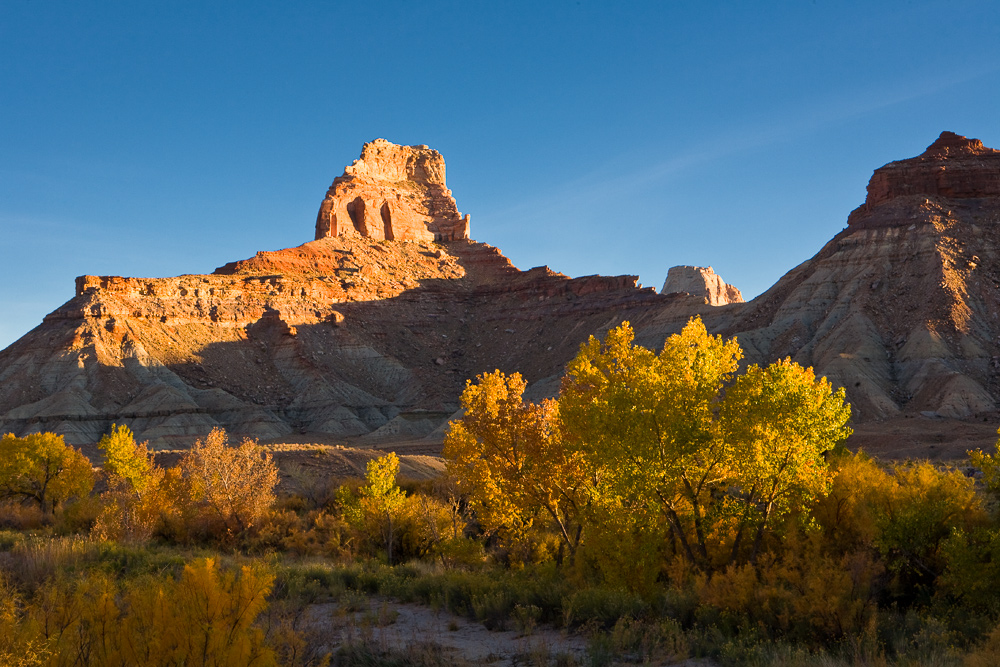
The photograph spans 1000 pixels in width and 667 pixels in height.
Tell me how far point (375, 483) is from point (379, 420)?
6052cm

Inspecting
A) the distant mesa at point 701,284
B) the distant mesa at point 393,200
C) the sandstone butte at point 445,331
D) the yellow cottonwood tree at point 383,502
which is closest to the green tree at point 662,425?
the yellow cottonwood tree at point 383,502

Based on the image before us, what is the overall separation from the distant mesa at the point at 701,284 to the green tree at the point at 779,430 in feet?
474

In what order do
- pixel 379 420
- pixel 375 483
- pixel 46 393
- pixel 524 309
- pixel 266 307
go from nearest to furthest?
pixel 375 483
pixel 46 393
pixel 379 420
pixel 266 307
pixel 524 309

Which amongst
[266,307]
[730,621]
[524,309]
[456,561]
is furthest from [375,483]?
[524,309]

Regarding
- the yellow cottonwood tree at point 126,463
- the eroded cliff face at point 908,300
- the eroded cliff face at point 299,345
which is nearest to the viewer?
the yellow cottonwood tree at point 126,463

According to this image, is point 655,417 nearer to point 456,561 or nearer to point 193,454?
point 456,561

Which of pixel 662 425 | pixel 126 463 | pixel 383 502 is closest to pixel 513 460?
pixel 662 425

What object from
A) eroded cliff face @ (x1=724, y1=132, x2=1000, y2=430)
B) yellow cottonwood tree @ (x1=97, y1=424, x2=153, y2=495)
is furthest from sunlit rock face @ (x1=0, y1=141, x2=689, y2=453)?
yellow cottonwood tree @ (x1=97, y1=424, x2=153, y2=495)

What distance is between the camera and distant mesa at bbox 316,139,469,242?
126m

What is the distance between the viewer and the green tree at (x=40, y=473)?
29.8 m

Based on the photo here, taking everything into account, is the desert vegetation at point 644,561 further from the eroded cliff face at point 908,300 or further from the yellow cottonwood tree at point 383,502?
the eroded cliff face at point 908,300

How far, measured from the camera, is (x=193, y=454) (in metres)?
31.3

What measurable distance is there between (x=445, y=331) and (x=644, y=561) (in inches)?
3696

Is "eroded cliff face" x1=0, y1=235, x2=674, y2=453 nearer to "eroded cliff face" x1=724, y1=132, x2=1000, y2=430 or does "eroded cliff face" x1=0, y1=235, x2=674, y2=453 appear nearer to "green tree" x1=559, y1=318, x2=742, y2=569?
"eroded cliff face" x1=724, y1=132, x2=1000, y2=430
